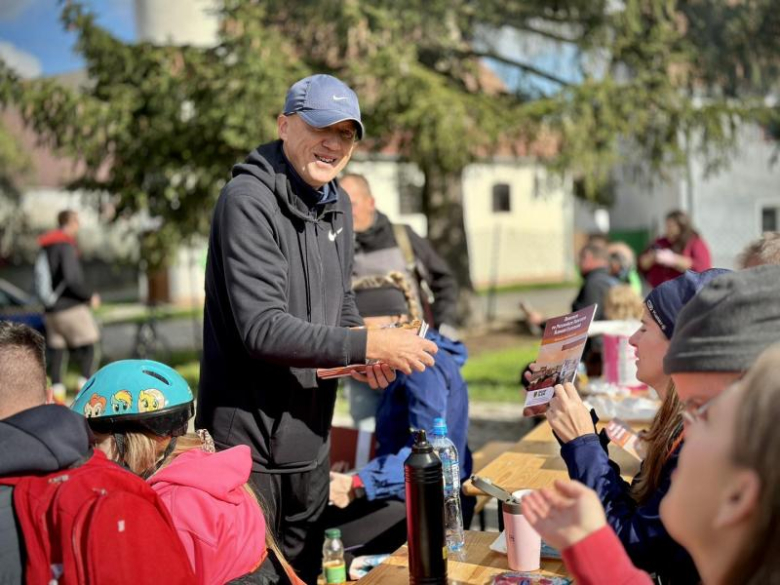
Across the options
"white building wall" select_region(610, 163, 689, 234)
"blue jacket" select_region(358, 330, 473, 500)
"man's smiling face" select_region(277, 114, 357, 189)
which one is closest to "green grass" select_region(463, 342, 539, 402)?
"white building wall" select_region(610, 163, 689, 234)

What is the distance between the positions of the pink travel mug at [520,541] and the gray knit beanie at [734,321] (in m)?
0.86

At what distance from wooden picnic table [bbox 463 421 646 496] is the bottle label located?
0.58m

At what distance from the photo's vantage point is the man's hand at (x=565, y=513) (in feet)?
5.07

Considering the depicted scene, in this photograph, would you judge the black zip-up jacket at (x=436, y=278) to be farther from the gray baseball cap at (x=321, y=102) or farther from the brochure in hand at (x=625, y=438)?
the gray baseball cap at (x=321, y=102)

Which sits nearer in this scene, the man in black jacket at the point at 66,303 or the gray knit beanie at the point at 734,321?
the gray knit beanie at the point at 734,321

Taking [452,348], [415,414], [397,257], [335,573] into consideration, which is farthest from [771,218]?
[335,573]

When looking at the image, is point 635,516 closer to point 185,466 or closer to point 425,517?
point 425,517

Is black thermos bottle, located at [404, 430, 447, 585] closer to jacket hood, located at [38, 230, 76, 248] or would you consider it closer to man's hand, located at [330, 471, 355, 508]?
man's hand, located at [330, 471, 355, 508]

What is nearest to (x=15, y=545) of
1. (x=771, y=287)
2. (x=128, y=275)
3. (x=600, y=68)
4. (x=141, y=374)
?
(x=141, y=374)

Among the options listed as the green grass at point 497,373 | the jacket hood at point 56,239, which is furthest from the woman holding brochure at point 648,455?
the jacket hood at point 56,239

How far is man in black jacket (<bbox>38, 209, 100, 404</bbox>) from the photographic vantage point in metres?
9.76

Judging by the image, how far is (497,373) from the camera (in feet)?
37.6

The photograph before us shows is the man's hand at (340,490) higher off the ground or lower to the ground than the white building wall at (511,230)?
lower

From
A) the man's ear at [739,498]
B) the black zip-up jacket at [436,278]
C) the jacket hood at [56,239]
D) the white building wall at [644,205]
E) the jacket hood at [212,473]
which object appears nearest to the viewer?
the man's ear at [739,498]
